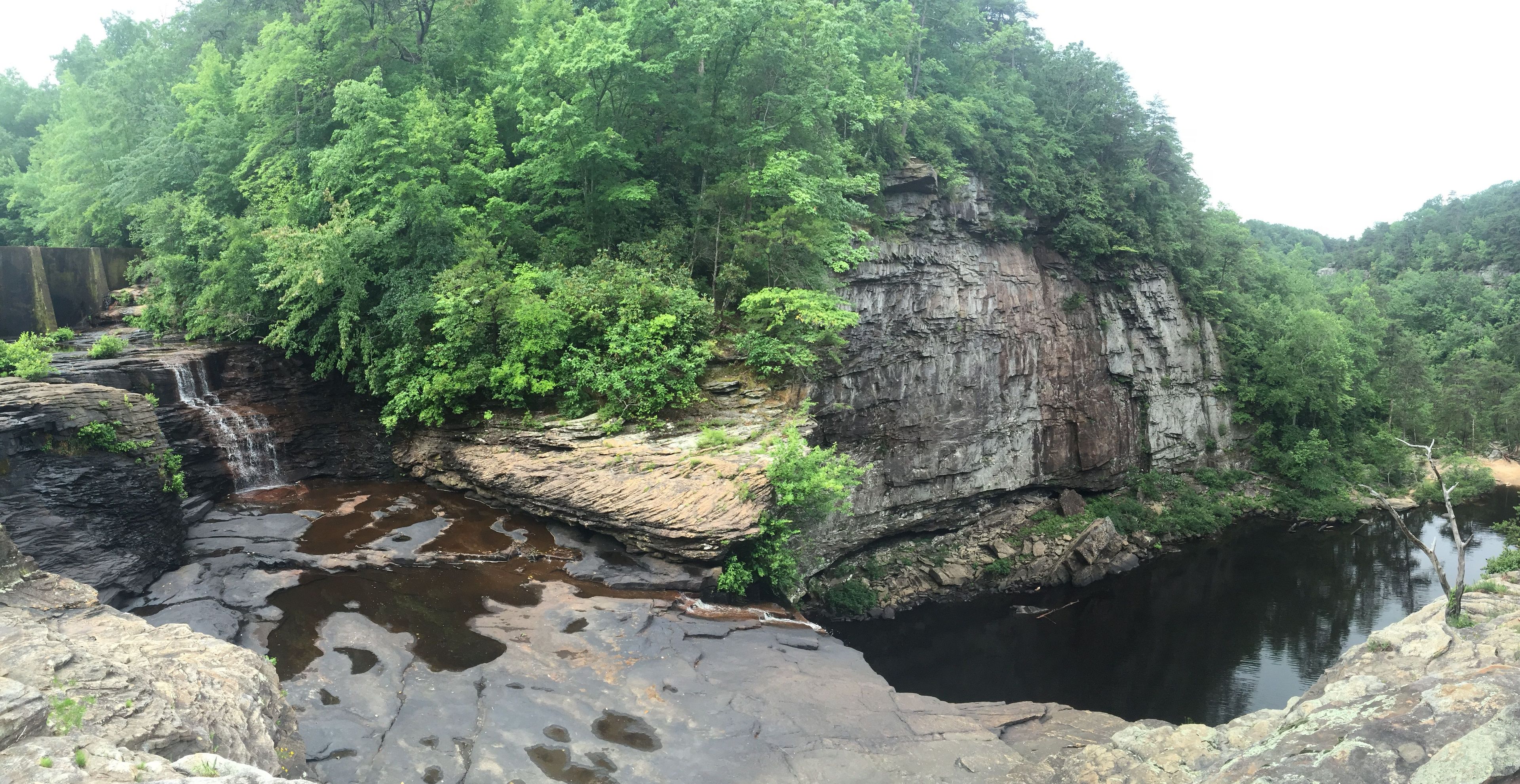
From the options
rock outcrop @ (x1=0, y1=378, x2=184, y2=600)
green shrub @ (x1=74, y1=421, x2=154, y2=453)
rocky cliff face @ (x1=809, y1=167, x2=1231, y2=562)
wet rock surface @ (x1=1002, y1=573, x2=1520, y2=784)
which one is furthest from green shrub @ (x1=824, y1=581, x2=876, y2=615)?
green shrub @ (x1=74, y1=421, x2=154, y2=453)

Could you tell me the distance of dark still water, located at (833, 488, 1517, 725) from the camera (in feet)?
60.5

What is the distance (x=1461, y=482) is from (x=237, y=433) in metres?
44.3

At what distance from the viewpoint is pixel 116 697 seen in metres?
5.70

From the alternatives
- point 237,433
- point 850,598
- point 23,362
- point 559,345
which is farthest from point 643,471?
point 850,598

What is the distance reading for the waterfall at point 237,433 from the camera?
14.9 metres

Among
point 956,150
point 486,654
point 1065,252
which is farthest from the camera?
point 1065,252

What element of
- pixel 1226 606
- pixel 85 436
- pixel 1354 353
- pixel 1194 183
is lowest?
pixel 1226 606

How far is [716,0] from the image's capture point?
1554 centimetres

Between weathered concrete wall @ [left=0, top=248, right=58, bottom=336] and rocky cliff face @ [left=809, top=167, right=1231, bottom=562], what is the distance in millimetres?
20144

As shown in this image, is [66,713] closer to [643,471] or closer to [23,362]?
[643,471]

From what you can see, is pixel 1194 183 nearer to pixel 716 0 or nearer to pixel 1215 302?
pixel 1215 302

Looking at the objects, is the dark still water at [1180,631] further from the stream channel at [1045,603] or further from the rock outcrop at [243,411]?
the rock outcrop at [243,411]

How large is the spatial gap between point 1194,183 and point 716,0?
28.3 m

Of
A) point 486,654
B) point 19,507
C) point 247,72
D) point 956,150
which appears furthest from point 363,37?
point 956,150
